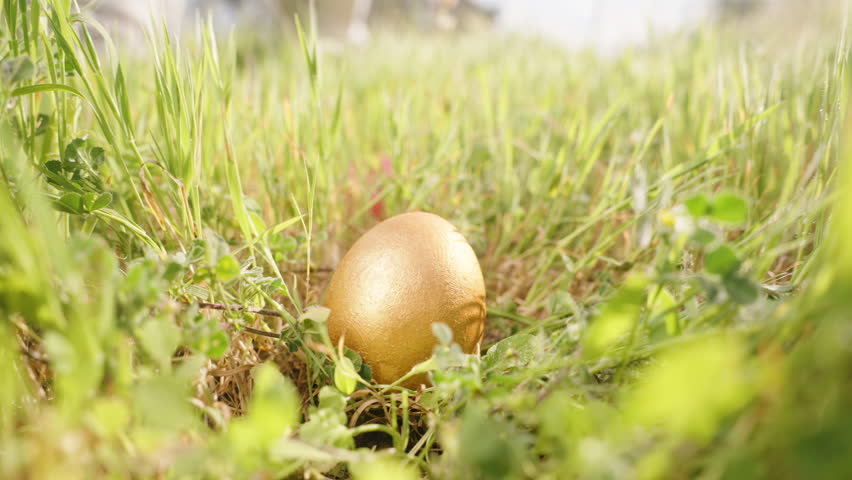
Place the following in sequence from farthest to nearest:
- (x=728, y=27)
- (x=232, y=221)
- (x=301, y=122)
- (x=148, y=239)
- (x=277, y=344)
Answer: (x=728, y=27), (x=301, y=122), (x=232, y=221), (x=277, y=344), (x=148, y=239)

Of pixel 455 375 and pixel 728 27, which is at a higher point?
pixel 728 27

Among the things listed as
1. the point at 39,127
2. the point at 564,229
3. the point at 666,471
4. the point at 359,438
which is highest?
the point at 39,127

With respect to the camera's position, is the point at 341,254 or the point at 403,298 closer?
the point at 403,298

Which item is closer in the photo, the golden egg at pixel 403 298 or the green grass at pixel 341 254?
the green grass at pixel 341 254

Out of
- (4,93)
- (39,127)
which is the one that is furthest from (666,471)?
(39,127)

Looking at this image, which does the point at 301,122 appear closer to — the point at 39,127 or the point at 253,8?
the point at 39,127
